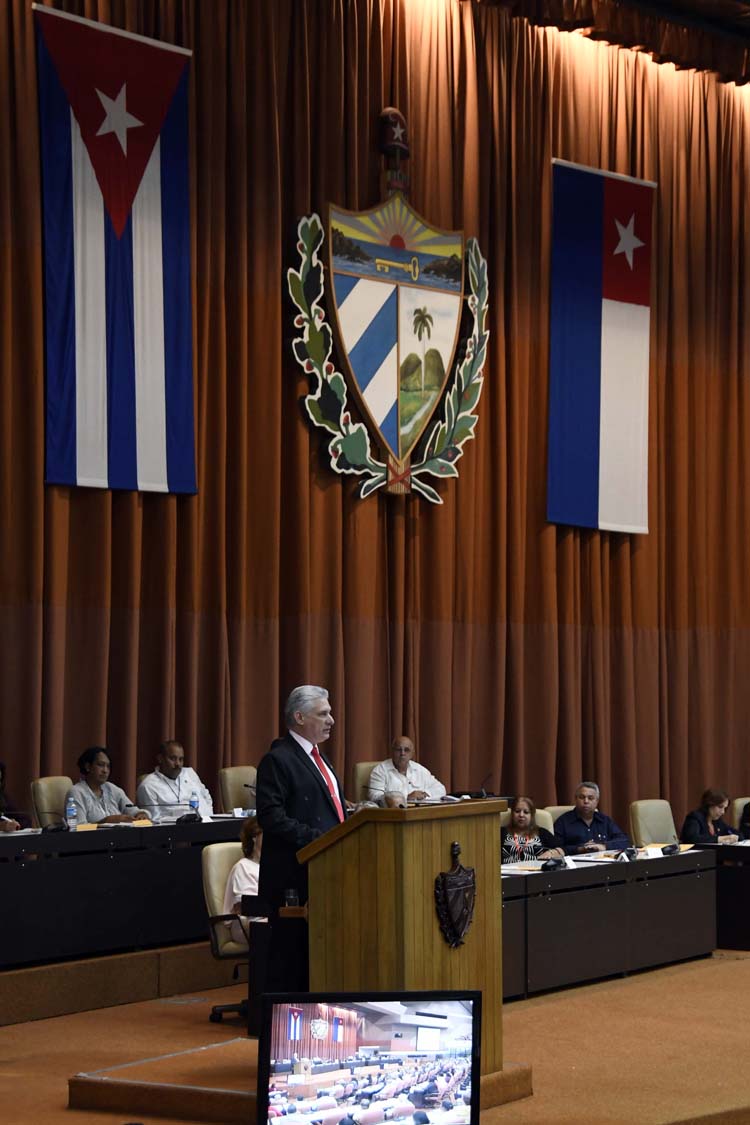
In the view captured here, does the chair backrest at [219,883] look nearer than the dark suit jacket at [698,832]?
Yes

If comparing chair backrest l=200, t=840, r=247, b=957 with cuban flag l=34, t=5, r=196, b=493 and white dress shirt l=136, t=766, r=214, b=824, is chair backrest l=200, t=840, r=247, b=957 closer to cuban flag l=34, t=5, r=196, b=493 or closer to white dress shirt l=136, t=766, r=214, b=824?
white dress shirt l=136, t=766, r=214, b=824

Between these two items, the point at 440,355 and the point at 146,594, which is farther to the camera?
the point at 440,355

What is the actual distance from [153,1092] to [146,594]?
5.57 m

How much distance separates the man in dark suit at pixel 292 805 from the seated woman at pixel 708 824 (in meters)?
4.98

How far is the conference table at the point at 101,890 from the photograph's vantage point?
7316 mm

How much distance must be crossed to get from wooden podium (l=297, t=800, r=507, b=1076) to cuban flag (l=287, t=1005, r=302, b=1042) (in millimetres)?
883

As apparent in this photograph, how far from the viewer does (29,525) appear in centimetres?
991

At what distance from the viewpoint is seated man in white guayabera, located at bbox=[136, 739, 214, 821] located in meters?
9.49

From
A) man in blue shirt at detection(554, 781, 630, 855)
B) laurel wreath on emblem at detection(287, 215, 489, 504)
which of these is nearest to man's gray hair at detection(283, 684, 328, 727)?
man in blue shirt at detection(554, 781, 630, 855)

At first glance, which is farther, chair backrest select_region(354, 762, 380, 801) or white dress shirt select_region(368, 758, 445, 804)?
chair backrest select_region(354, 762, 380, 801)

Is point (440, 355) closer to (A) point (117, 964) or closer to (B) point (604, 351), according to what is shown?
(B) point (604, 351)

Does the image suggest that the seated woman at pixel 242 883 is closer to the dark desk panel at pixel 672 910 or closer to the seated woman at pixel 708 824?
the dark desk panel at pixel 672 910

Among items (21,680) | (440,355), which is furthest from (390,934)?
(440,355)

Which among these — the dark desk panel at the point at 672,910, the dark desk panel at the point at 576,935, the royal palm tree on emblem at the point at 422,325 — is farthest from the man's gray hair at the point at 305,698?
the royal palm tree on emblem at the point at 422,325
